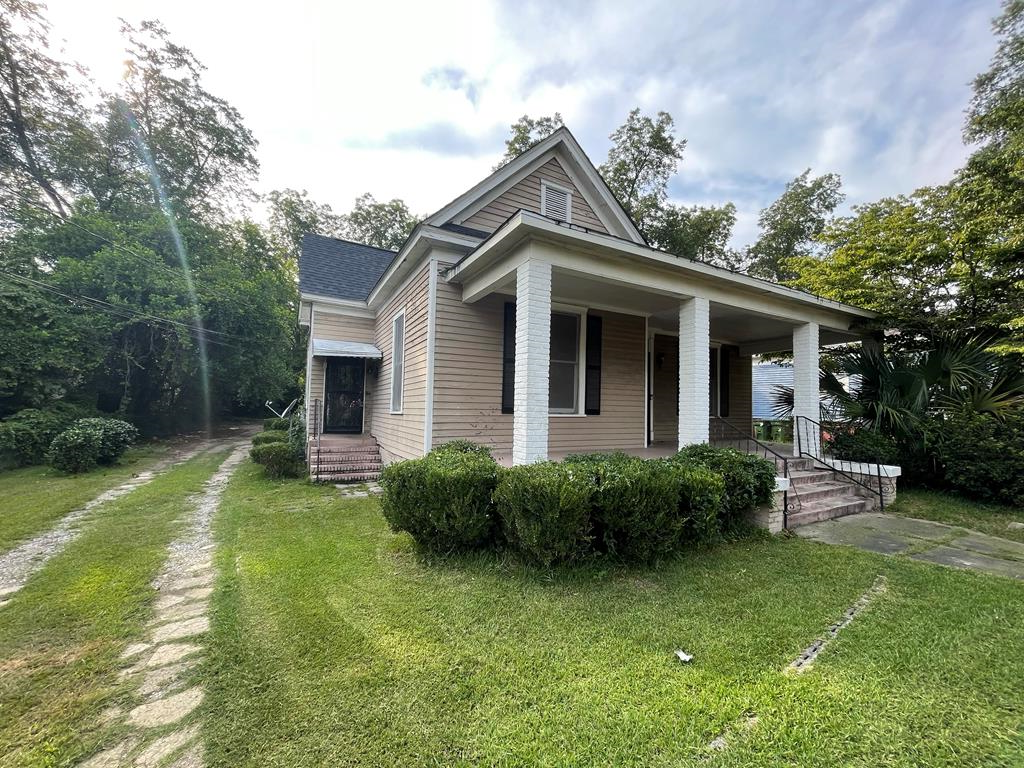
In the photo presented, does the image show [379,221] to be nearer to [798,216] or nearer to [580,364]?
[798,216]

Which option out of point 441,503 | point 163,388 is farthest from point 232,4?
point 163,388

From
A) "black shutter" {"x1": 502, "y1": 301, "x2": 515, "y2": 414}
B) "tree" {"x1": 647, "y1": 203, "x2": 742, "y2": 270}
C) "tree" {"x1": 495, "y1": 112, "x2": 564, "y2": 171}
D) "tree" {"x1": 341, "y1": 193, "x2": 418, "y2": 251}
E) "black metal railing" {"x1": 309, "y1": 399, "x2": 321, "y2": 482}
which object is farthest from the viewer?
"tree" {"x1": 341, "y1": 193, "x2": 418, "y2": 251}

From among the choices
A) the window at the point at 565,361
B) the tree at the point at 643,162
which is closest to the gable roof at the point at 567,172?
the window at the point at 565,361

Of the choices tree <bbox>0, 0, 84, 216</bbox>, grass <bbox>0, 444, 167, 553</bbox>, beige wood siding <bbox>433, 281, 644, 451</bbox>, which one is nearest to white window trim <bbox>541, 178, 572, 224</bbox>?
beige wood siding <bbox>433, 281, 644, 451</bbox>

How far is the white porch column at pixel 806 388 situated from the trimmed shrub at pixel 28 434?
52.0 feet

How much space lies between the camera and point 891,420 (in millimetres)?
7113

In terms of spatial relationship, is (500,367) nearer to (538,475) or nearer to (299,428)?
(538,475)

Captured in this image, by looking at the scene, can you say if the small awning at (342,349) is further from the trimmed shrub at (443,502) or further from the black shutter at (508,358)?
the trimmed shrub at (443,502)

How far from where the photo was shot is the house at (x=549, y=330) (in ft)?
16.5

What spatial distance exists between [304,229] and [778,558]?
104ft

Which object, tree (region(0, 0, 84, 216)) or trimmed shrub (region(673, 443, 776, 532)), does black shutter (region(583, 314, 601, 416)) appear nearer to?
trimmed shrub (region(673, 443, 776, 532))

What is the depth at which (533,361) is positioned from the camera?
4.75m

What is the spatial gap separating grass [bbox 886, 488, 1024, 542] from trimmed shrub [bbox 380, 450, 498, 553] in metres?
6.29

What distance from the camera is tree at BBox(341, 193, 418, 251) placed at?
89.0 feet
